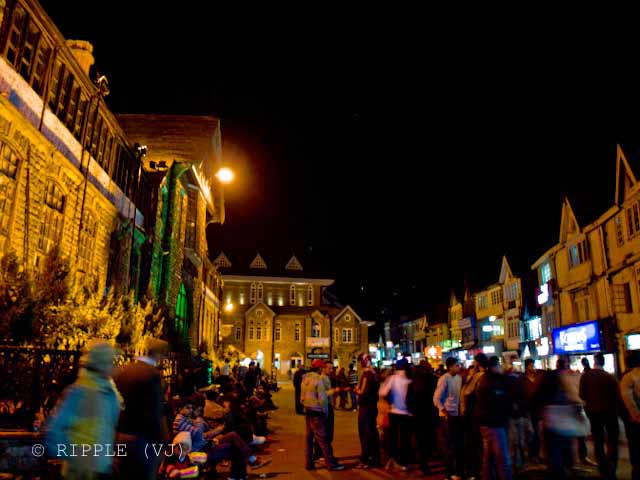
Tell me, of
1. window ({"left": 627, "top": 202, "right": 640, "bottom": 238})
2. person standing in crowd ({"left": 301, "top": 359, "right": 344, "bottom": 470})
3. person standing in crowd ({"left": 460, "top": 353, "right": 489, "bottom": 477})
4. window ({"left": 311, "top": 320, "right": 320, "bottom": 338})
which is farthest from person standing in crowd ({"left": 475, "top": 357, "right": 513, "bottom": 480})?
window ({"left": 311, "top": 320, "right": 320, "bottom": 338})

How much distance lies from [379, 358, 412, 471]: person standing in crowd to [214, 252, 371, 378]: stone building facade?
49813 mm

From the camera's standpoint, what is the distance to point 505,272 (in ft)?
157

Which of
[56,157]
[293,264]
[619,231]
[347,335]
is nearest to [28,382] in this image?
[56,157]

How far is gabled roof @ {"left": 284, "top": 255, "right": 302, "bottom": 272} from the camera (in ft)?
222

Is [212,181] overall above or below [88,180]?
above

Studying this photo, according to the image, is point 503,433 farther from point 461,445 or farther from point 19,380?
point 19,380

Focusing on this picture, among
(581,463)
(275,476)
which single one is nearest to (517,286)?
(581,463)

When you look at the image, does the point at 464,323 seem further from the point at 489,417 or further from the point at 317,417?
the point at 489,417

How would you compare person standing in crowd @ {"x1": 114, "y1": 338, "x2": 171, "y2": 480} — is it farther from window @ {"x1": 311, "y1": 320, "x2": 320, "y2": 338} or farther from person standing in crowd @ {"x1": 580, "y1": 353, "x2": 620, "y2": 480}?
window @ {"x1": 311, "y1": 320, "x2": 320, "y2": 338}

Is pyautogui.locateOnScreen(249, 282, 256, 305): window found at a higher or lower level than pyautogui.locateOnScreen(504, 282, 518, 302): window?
higher

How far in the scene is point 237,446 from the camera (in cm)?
852

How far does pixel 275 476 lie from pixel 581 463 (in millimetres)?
5788

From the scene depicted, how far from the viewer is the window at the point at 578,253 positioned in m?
29.1

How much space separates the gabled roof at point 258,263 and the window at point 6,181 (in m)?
55.6
